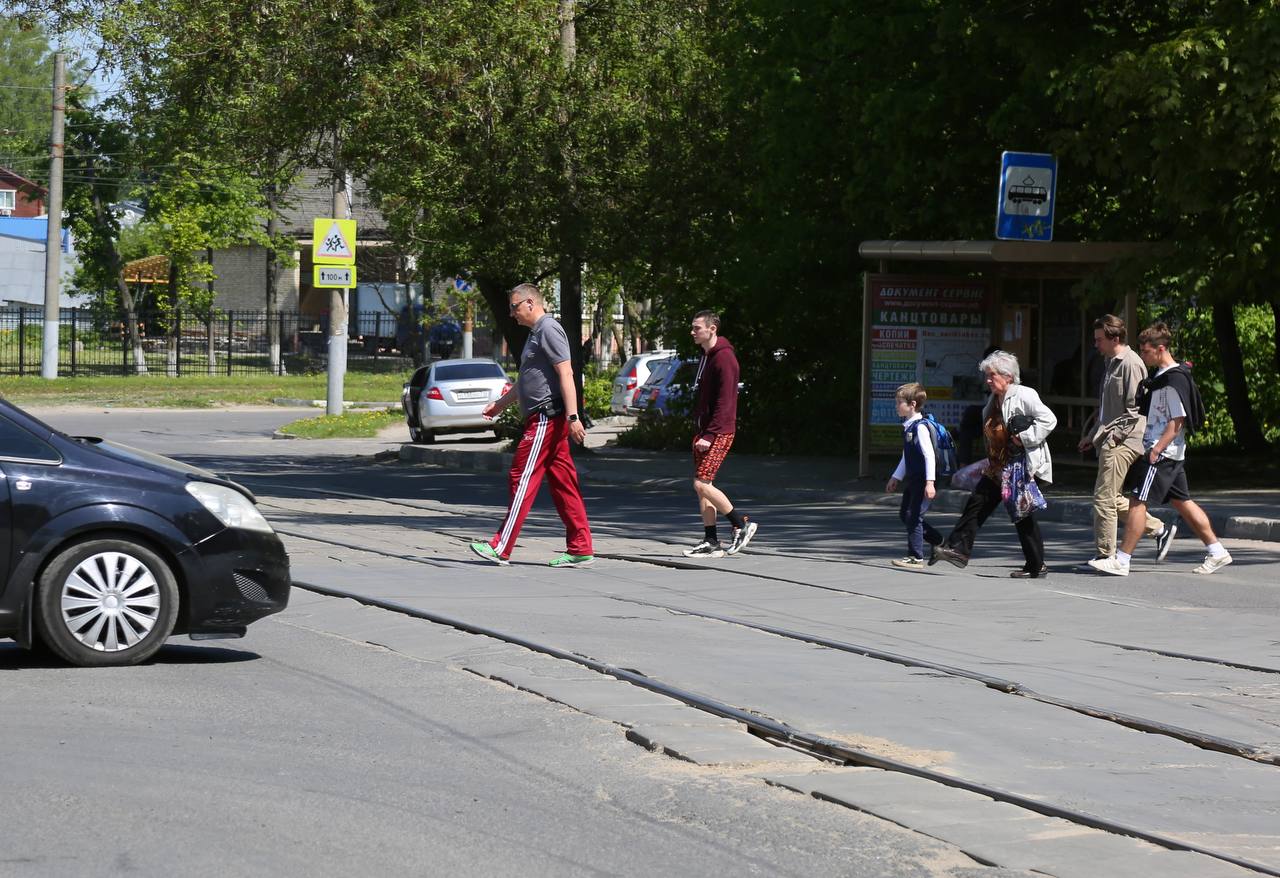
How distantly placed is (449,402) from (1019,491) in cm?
1820

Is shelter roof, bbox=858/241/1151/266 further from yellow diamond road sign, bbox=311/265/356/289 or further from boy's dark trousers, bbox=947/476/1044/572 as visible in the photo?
yellow diamond road sign, bbox=311/265/356/289

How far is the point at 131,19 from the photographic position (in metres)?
24.7

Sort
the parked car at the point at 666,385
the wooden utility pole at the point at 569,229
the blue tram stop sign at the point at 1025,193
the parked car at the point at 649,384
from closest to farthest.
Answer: the blue tram stop sign at the point at 1025,193
the wooden utility pole at the point at 569,229
the parked car at the point at 666,385
the parked car at the point at 649,384

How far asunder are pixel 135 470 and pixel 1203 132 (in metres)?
11.5

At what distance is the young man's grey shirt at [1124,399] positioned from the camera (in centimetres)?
1271

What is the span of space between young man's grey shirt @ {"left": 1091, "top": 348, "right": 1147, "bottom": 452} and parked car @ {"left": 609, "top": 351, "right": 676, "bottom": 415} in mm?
24236

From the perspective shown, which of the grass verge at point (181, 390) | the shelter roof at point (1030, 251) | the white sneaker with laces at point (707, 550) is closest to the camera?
the white sneaker with laces at point (707, 550)

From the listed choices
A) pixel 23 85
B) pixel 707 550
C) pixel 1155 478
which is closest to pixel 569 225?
pixel 707 550

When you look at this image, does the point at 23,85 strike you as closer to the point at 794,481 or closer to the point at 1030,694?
the point at 794,481

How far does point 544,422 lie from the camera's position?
12586mm

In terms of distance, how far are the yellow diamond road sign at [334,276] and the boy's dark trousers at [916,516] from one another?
1929 cm

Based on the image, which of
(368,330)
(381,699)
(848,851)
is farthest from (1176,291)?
(368,330)

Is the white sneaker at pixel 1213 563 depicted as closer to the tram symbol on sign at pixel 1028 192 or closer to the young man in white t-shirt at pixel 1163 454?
the young man in white t-shirt at pixel 1163 454

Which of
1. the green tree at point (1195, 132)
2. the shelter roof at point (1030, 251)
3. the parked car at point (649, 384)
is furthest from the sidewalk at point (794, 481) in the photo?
the parked car at point (649, 384)
